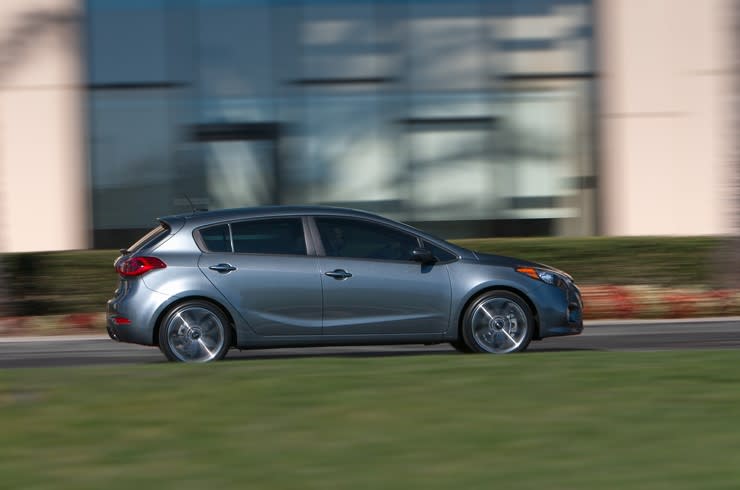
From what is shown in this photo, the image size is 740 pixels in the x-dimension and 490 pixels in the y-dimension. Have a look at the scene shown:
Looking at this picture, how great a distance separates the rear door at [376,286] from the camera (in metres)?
10.3

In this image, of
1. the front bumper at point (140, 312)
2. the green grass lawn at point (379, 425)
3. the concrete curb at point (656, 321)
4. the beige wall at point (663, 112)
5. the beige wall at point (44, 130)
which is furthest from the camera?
the beige wall at point (663, 112)

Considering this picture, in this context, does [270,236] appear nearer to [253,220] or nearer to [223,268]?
[253,220]

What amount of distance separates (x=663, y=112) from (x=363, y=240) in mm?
9993

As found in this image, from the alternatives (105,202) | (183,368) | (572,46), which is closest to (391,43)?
(572,46)

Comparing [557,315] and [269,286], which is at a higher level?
[269,286]

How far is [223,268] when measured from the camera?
33.5 feet

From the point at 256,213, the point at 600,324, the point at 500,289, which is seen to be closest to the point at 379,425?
the point at 500,289

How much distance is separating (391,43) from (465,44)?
1155 millimetres

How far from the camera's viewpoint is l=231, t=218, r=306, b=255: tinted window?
10.4 m

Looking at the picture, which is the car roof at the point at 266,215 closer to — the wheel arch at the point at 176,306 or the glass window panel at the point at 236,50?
the wheel arch at the point at 176,306

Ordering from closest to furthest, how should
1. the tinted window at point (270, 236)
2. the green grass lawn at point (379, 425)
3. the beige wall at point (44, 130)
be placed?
the green grass lawn at point (379, 425) → the tinted window at point (270, 236) → the beige wall at point (44, 130)

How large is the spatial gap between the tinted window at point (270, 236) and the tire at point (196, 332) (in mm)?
597

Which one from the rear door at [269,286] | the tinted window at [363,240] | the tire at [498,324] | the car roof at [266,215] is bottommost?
the tire at [498,324]

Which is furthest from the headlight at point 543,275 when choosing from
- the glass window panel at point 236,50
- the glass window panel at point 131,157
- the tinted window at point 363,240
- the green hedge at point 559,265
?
the glass window panel at point 131,157
